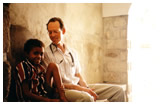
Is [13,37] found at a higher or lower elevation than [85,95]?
higher

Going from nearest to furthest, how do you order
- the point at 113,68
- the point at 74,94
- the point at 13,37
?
the point at 13,37
the point at 74,94
the point at 113,68

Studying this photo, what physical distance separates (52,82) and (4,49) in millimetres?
484

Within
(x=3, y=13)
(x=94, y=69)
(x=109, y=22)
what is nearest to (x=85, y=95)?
(x=94, y=69)

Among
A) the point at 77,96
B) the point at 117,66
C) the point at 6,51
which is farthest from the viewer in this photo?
the point at 117,66

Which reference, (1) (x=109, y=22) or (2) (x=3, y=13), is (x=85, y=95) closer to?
(1) (x=109, y=22)

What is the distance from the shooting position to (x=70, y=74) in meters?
1.68

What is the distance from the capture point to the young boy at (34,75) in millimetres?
1532

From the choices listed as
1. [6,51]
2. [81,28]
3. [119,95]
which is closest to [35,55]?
[6,51]

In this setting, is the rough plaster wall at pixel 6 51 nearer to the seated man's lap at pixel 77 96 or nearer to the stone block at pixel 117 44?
the seated man's lap at pixel 77 96

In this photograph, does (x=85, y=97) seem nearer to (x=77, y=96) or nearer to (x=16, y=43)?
(x=77, y=96)

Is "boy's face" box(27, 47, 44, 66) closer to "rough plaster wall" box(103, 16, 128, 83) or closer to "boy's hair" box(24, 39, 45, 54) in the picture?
"boy's hair" box(24, 39, 45, 54)

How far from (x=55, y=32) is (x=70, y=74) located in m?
0.40

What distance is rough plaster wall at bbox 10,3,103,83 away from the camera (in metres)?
1.62
